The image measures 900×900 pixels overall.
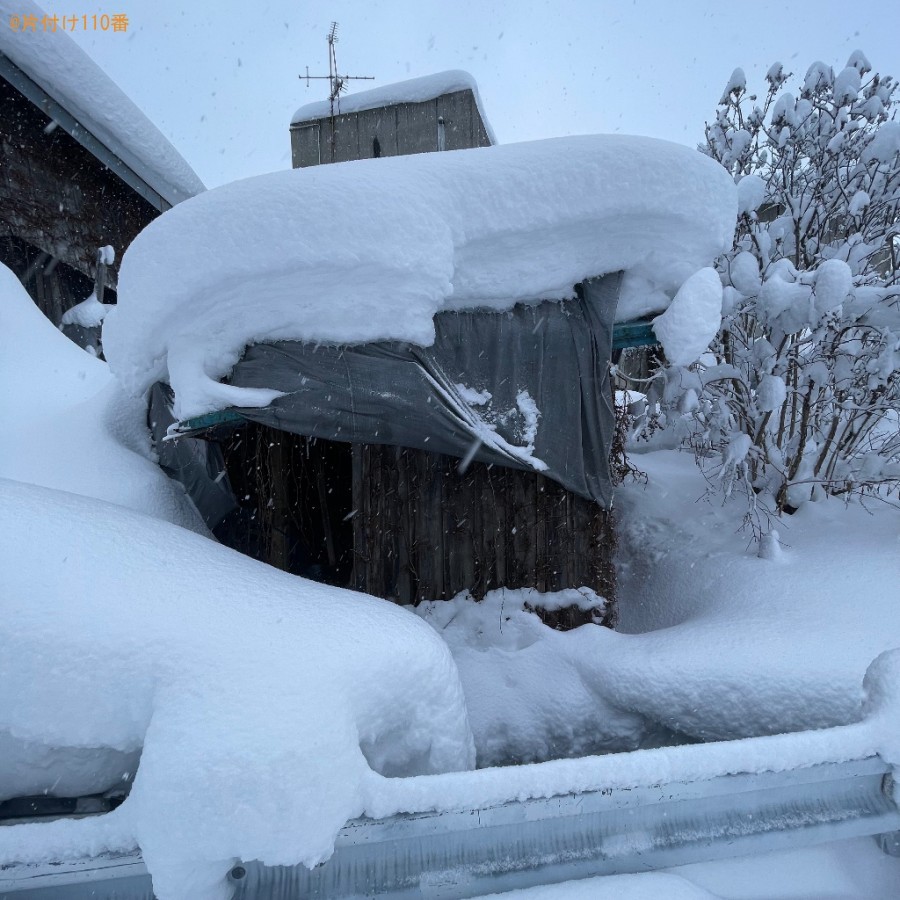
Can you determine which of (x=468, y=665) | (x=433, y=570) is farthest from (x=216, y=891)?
(x=433, y=570)

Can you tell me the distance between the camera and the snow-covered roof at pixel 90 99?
19.1 ft

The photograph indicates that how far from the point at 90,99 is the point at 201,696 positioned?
7411 mm

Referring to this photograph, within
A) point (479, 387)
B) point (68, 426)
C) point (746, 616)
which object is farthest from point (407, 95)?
point (746, 616)

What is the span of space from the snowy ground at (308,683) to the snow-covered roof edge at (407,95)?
32.3ft

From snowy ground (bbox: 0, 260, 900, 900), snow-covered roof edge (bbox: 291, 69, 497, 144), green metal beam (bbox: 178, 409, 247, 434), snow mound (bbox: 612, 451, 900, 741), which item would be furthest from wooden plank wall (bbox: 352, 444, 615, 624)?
snow-covered roof edge (bbox: 291, 69, 497, 144)

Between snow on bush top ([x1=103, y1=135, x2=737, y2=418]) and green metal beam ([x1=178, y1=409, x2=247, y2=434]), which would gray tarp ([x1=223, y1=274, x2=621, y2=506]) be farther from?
green metal beam ([x1=178, y1=409, x2=247, y2=434])

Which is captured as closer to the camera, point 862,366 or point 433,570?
point 433,570

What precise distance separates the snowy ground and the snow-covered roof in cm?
465

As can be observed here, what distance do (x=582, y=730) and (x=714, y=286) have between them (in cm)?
243

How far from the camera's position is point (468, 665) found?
3.39 meters

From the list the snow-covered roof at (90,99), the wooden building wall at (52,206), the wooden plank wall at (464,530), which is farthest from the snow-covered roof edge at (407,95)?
the wooden plank wall at (464,530)

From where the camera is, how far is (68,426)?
432 cm

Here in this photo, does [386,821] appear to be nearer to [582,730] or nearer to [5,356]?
[582,730]

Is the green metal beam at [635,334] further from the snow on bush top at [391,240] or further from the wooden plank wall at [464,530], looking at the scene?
the wooden plank wall at [464,530]
